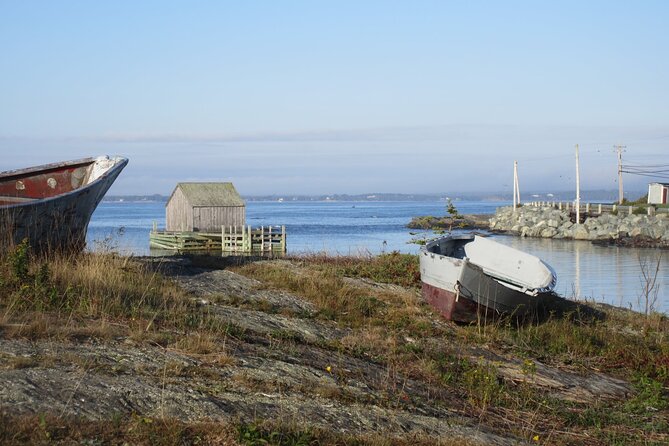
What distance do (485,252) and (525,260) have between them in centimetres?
105

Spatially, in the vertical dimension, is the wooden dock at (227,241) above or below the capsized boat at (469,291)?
below

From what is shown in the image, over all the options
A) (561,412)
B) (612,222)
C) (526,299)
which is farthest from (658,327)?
(612,222)

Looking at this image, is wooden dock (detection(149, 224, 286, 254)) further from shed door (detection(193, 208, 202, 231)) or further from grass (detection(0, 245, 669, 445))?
grass (detection(0, 245, 669, 445))

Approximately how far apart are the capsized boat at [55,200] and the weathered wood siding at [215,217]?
131 ft

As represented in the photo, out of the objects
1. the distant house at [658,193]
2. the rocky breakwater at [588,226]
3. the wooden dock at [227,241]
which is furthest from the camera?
the distant house at [658,193]

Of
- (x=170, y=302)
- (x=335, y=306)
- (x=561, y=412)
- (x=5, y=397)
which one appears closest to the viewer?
(x=5, y=397)

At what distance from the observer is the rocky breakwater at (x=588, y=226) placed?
5719 cm

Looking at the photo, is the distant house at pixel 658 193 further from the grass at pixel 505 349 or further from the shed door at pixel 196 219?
the grass at pixel 505 349

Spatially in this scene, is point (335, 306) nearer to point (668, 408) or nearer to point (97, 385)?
point (668, 408)

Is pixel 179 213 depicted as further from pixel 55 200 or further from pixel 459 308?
pixel 459 308

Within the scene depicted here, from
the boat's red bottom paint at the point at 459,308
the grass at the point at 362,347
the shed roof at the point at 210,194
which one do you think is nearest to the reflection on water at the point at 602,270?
the boat's red bottom paint at the point at 459,308

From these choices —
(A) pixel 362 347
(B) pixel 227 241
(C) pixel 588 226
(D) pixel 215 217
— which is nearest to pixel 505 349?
(A) pixel 362 347

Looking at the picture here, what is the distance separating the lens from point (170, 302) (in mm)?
11930

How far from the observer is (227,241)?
50.5 metres
